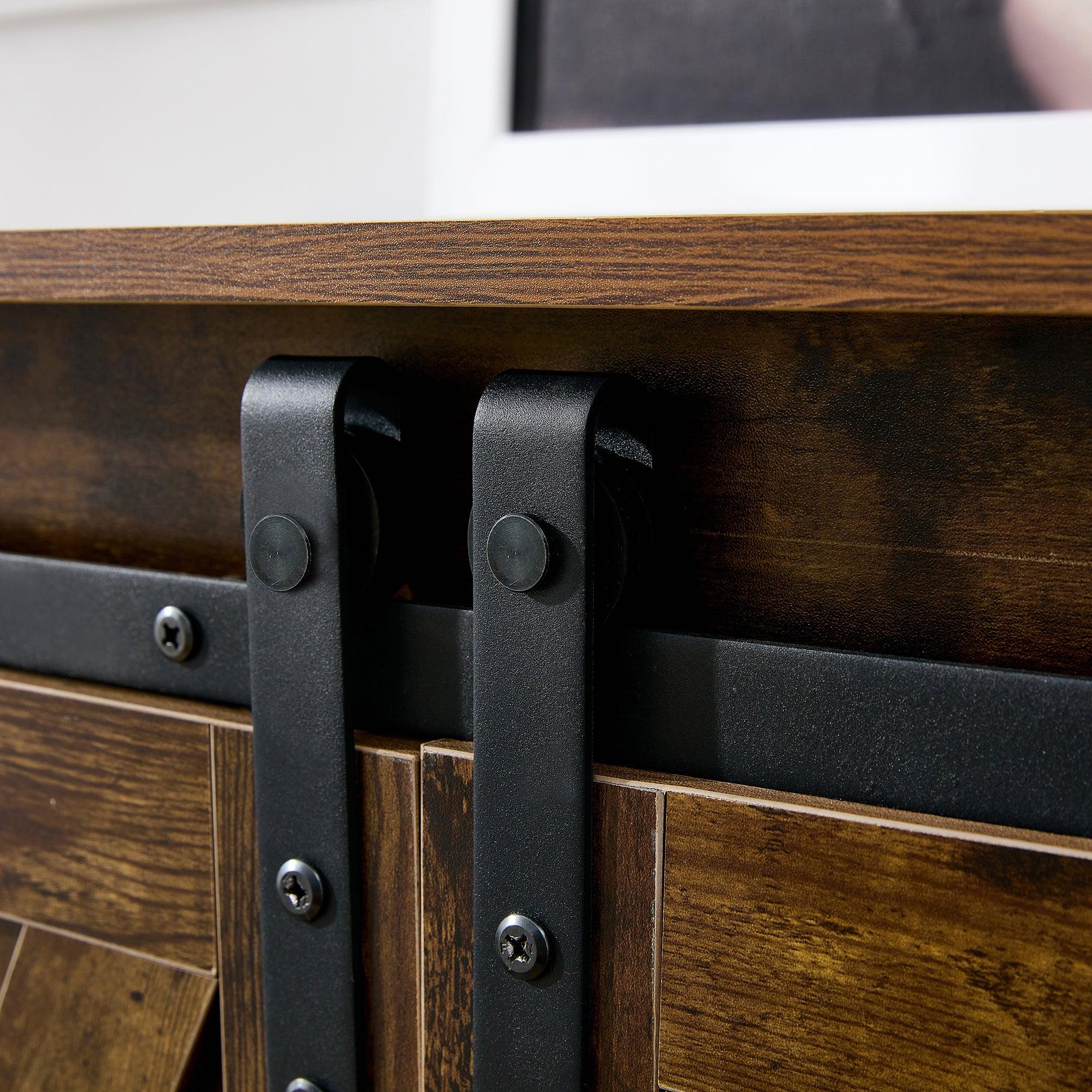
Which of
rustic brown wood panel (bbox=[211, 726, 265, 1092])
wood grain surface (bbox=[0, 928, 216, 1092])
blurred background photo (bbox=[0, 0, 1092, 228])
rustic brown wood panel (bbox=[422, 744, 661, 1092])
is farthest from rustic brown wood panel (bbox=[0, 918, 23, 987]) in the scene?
blurred background photo (bbox=[0, 0, 1092, 228])

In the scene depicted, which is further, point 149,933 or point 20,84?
point 20,84

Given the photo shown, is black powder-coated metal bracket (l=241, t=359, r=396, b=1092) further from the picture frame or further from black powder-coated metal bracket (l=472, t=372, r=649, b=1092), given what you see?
the picture frame

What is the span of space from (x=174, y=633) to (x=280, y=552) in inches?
3.9

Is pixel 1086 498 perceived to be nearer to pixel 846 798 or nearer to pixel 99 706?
pixel 846 798

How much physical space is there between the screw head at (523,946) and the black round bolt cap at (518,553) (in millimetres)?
120

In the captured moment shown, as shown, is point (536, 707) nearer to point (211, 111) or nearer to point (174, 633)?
point (174, 633)

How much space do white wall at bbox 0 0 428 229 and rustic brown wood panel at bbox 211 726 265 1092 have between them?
38 cm

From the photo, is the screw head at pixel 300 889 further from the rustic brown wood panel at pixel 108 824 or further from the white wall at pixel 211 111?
the white wall at pixel 211 111

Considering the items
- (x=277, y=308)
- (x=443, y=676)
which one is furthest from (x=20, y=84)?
(x=443, y=676)

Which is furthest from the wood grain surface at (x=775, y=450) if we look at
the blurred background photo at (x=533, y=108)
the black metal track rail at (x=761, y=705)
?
the blurred background photo at (x=533, y=108)

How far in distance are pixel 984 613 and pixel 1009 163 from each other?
26 cm

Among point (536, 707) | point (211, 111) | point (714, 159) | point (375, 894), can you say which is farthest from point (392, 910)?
point (211, 111)

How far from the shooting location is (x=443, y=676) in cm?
40

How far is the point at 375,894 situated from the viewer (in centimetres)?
39
